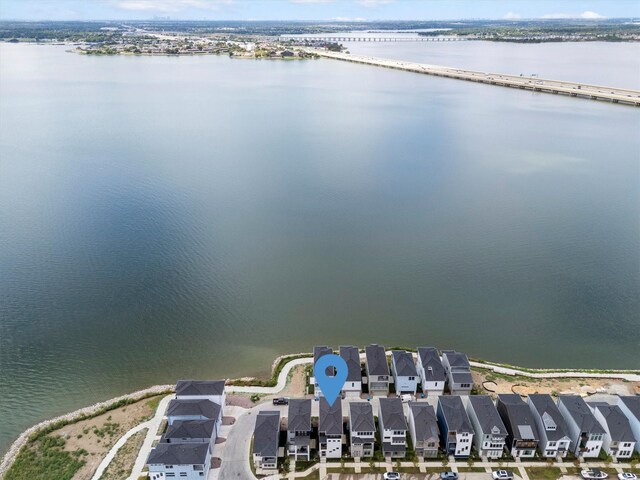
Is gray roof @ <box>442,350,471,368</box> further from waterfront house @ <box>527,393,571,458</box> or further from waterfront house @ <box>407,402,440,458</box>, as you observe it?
waterfront house @ <box>527,393,571,458</box>

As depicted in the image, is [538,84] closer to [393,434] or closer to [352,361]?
[352,361]

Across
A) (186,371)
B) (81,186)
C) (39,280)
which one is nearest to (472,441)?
(186,371)

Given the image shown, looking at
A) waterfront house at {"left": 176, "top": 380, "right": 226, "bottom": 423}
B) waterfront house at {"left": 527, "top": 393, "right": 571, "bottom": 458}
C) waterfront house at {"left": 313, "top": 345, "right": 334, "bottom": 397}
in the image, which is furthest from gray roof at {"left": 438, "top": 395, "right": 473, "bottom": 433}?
waterfront house at {"left": 176, "top": 380, "right": 226, "bottom": 423}

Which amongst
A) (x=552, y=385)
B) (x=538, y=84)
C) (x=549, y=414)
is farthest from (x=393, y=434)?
(x=538, y=84)

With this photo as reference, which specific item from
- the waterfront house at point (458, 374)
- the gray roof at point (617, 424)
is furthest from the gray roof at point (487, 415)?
the gray roof at point (617, 424)

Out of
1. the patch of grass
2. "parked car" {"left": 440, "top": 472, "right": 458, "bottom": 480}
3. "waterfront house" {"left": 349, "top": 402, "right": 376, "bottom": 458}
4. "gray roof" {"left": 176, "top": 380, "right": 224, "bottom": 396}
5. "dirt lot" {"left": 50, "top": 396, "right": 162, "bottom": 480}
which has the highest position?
"gray roof" {"left": 176, "top": 380, "right": 224, "bottom": 396}

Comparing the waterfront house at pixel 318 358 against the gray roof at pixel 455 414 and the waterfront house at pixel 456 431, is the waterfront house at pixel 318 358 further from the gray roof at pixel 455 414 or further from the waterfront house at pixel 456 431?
the waterfront house at pixel 456 431
